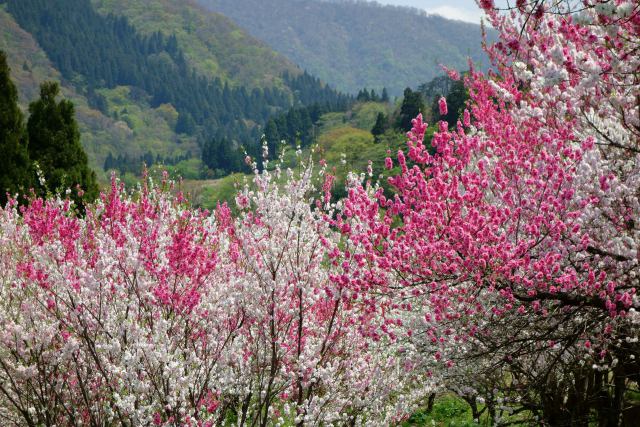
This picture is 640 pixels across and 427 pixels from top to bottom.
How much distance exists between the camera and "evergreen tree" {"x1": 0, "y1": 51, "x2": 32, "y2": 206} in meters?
21.1

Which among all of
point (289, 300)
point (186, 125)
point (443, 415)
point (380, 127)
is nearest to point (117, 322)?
point (289, 300)

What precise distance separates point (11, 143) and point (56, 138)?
8.68ft

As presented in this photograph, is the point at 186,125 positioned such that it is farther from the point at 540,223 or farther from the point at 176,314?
the point at 540,223

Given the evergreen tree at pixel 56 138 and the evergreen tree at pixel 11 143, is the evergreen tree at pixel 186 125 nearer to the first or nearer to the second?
the evergreen tree at pixel 56 138

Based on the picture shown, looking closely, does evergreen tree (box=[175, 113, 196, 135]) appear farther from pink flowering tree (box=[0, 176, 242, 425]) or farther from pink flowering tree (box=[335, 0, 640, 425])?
pink flowering tree (box=[335, 0, 640, 425])

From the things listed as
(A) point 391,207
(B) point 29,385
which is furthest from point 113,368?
(A) point 391,207

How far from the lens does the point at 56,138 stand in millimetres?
23875

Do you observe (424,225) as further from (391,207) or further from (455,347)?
(455,347)

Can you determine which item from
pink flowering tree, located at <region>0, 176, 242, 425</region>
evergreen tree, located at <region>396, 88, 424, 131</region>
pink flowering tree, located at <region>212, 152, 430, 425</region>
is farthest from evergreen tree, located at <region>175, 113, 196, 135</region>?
pink flowering tree, located at <region>212, 152, 430, 425</region>

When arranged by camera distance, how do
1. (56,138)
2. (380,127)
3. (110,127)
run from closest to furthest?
(56,138), (380,127), (110,127)

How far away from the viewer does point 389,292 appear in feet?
19.2

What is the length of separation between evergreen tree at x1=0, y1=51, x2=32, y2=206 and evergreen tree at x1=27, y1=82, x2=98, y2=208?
1.40 meters

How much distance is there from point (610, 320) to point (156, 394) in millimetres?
4611

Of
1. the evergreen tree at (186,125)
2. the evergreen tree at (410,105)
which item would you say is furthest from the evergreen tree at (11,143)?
the evergreen tree at (186,125)
